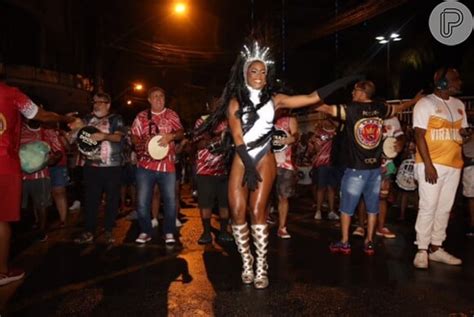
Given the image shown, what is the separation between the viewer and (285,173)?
713 centimetres

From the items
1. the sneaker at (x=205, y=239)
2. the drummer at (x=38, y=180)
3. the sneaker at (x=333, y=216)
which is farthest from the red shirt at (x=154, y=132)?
the sneaker at (x=333, y=216)

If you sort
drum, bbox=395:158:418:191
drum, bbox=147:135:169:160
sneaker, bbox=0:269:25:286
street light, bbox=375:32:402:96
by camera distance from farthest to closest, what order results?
street light, bbox=375:32:402:96
drum, bbox=395:158:418:191
drum, bbox=147:135:169:160
sneaker, bbox=0:269:25:286

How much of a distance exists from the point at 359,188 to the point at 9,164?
4.02m

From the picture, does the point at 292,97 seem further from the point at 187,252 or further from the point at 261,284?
the point at 187,252

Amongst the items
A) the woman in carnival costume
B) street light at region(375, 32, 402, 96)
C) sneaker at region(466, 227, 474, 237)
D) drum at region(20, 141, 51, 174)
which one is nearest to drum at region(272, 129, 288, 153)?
the woman in carnival costume

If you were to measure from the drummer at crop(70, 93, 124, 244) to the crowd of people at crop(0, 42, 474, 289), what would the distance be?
0.6 inches

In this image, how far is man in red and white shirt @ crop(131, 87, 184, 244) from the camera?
6.43 m

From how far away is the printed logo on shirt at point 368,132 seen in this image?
5625 millimetres

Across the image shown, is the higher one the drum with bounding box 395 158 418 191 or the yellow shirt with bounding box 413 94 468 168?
the yellow shirt with bounding box 413 94 468 168

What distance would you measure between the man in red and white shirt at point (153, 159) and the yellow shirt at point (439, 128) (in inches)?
123

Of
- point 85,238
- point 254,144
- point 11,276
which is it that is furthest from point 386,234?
point 11,276

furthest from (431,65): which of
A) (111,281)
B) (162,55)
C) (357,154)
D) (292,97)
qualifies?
(111,281)

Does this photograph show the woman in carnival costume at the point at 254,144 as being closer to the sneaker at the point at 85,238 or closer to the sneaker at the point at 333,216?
the sneaker at the point at 85,238

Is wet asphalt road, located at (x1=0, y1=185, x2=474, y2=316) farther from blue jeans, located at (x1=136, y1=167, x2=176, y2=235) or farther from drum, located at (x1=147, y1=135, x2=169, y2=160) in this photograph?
drum, located at (x1=147, y1=135, x2=169, y2=160)
